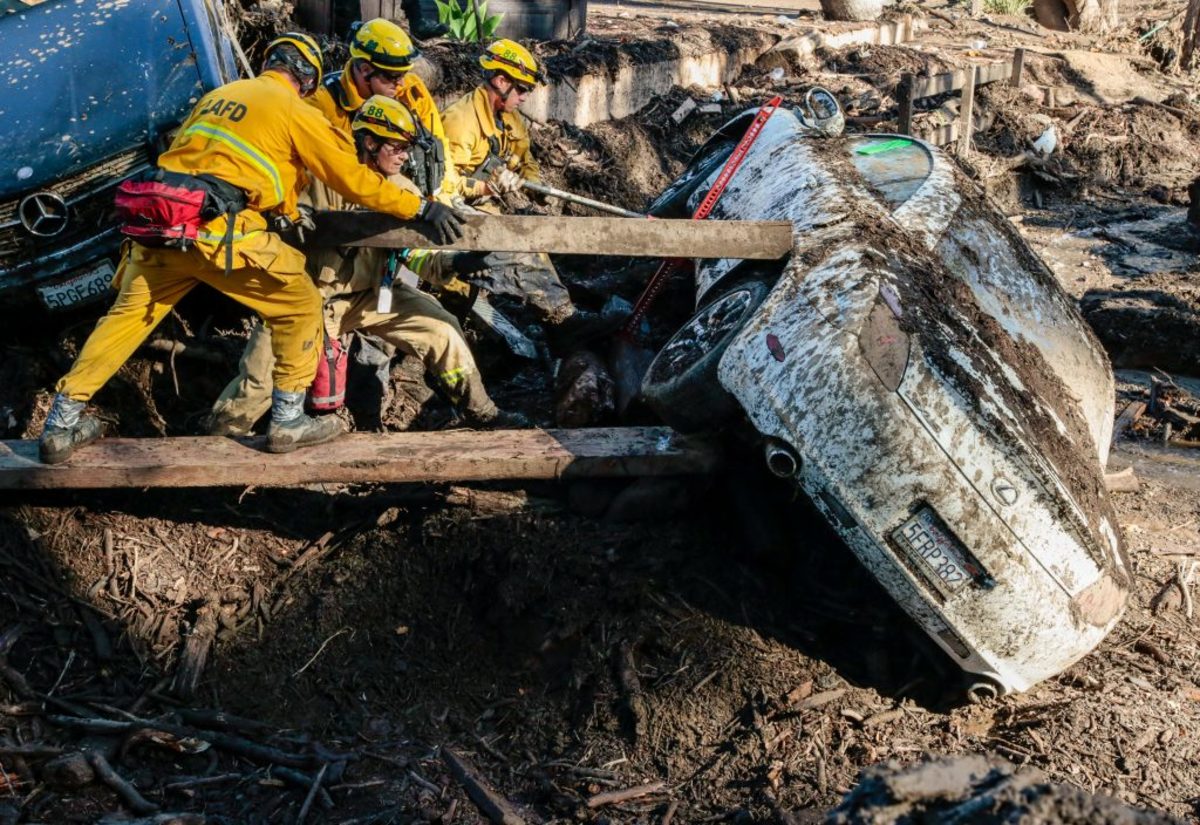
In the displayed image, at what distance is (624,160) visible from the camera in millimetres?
10508

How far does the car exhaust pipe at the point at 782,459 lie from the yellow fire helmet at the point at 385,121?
192 cm

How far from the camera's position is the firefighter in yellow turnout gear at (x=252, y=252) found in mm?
4742

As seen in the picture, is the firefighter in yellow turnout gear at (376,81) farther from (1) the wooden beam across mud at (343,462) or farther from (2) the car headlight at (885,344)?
(2) the car headlight at (885,344)

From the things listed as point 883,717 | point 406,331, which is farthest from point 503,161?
point 883,717

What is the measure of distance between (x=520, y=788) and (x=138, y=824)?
4.07ft

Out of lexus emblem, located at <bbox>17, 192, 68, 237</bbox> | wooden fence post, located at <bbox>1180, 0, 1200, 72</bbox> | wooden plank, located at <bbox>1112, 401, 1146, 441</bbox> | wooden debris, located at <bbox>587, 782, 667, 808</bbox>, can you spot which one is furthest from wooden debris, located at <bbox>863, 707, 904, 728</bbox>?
wooden fence post, located at <bbox>1180, 0, 1200, 72</bbox>

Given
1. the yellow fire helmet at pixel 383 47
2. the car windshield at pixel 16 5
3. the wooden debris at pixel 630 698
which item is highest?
the car windshield at pixel 16 5

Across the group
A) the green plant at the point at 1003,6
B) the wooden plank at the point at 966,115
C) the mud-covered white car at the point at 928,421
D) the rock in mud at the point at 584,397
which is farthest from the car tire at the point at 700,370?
the green plant at the point at 1003,6

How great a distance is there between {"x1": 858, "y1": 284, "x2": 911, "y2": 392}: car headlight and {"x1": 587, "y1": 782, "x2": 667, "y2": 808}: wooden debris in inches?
63.2

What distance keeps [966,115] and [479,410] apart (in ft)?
28.0

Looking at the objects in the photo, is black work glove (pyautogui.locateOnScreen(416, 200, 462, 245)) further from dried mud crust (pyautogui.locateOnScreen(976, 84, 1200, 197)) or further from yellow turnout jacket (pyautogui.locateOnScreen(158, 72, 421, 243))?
dried mud crust (pyautogui.locateOnScreen(976, 84, 1200, 197))

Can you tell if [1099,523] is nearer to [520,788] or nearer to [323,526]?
[520,788]

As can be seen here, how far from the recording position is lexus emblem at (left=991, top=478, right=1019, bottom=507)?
4305 mm

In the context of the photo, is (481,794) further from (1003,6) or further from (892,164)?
(1003,6)
